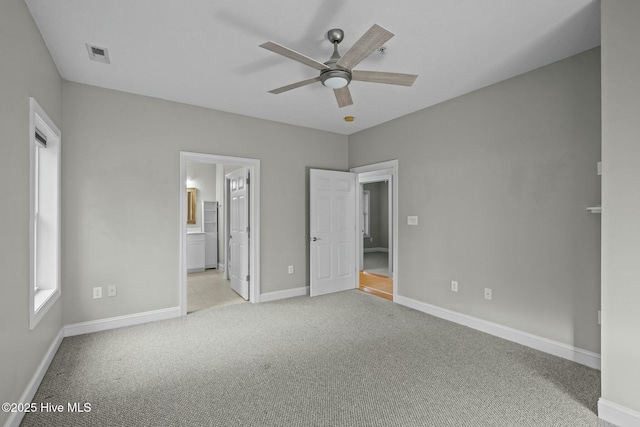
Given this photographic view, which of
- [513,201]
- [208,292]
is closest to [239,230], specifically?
[208,292]

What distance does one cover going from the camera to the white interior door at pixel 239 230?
468 cm

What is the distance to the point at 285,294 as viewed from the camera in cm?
482

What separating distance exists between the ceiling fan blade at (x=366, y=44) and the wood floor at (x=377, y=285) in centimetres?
353

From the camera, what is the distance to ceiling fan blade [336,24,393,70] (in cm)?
191

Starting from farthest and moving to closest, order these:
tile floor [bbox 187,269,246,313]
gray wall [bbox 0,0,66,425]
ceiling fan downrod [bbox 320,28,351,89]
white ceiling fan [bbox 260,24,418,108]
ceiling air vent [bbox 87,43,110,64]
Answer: tile floor [bbox 187,269,246,313] < ceiling air vent [bbox 87,43,110,64] < ceiling fan downrod [bbox 320,28,351,89] < white ceiling fan [bbox 260,24,418,108] < gray wall [bbox 0,0,66,425]

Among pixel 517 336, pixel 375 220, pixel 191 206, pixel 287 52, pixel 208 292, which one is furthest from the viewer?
pixel 375 220

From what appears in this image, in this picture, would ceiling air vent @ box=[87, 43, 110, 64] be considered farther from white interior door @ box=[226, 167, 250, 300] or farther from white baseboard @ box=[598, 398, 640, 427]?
white baseboard @ box=[598, 398, 640, 427]

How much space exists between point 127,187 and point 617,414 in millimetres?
4682

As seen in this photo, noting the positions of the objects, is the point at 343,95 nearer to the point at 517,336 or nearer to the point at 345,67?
the point at 345,67

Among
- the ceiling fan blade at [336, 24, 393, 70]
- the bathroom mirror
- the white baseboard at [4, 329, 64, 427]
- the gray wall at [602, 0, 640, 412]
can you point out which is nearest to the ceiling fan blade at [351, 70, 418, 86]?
the ceiling fan blade at [336, 24, 393, 70]

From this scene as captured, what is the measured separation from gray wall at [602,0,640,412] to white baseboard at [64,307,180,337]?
4.16 m

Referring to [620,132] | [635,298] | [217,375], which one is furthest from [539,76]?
[217,375]

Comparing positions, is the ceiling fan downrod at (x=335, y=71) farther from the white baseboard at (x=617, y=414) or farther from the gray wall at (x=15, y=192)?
the white baseboard at (x=617, y=414)

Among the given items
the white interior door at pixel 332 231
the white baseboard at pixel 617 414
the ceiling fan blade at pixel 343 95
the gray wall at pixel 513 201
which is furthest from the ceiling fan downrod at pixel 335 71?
the white baseboard at pixel 617 414
